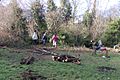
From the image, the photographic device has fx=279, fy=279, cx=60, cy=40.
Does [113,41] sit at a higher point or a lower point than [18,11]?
lower

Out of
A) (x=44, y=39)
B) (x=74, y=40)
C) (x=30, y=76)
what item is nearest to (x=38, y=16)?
(x=44, y=39)

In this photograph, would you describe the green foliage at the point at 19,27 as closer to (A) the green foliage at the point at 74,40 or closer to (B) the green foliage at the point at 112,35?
(A) the green foliage at the point at 74,40

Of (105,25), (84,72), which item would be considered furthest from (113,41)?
(84,72)

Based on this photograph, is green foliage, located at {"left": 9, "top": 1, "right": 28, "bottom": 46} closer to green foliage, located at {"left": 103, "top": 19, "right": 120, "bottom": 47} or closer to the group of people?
the group of people

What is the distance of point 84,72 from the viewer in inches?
535

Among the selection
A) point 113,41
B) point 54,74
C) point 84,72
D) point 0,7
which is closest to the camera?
point 54,74

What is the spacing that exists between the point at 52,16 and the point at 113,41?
26.4 feet

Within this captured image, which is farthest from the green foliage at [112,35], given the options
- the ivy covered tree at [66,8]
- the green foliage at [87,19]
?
the ivy covered tree at [66,8]

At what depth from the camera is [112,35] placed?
34031mm

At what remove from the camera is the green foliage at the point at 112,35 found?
111 ft

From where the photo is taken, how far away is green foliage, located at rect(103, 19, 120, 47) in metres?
33.8

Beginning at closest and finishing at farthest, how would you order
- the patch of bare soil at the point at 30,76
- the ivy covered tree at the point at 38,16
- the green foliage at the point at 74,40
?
the patch of bare soil at the point at 30,76
the green foliage at the point at 74,40
the ivy covered tree at the point at 38,16

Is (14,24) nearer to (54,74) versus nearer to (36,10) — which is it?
(36,10)

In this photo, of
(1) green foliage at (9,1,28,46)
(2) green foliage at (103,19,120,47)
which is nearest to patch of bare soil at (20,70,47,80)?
(1) green foliage at (9,1,28,46)
